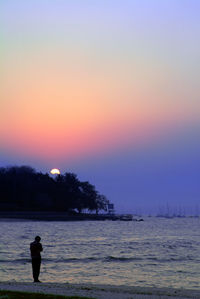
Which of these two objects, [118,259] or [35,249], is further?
[118,259]

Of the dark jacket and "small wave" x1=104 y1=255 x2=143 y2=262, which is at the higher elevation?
the dark jacket

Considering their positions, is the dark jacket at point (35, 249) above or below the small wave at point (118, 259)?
above

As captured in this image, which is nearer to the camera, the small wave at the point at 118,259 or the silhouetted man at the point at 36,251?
the silhouetted man at the point at 36,251

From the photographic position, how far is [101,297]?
18328 mm

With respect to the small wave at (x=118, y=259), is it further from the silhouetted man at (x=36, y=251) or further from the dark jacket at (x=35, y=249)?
the dark jacket at (x=35, y=249)

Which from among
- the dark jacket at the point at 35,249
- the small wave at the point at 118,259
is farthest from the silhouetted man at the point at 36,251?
the small wave at the point at 118,259

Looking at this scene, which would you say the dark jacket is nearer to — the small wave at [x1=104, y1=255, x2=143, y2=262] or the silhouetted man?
the silhouetted man

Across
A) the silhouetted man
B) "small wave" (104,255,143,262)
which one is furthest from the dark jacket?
"small wave" (104,255,143,262)

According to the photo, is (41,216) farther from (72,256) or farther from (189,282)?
(189,282)

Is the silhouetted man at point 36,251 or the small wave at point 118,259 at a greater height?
the silhouetted man at point 36,251

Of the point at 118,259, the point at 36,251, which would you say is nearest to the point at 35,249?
the point at 36,251

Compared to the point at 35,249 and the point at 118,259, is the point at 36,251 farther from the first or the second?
the point at 118,259

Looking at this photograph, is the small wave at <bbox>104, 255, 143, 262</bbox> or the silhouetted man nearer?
the silhouetted man

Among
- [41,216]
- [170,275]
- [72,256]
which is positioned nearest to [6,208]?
[41,216]
